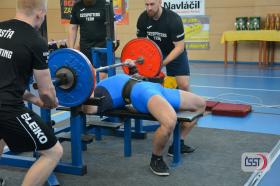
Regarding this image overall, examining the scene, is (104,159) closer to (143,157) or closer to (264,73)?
(143,157)

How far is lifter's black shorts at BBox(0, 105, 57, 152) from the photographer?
6.73ft

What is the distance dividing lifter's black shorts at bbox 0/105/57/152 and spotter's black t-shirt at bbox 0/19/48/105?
6 cm

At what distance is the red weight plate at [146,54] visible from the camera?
3.79 m

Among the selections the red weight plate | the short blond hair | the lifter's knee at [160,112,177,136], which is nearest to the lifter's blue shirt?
the lifter's knee at [160,112,177,136]

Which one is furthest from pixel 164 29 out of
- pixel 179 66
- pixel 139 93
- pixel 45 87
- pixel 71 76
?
pixel 45 87

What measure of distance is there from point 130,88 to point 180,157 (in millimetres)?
736

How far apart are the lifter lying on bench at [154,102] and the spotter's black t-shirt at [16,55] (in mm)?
951

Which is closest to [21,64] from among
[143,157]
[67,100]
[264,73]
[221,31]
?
[67,100]

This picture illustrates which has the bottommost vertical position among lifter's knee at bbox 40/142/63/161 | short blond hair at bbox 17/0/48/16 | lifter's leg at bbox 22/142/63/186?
lifter's leg at bbox 22/142/63/186

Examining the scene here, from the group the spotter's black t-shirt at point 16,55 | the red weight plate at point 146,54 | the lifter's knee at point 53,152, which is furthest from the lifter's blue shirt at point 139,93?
the spotter's black t-shirt at point 16,55

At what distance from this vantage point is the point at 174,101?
308 centimetres

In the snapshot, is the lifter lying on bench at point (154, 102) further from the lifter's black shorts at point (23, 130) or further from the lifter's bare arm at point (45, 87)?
the lifter's black shorts at point (23, 130)

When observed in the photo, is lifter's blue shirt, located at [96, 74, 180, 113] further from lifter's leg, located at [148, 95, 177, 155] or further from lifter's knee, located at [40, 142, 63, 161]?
lifter's knee, located at [40, 142, 63, 161]

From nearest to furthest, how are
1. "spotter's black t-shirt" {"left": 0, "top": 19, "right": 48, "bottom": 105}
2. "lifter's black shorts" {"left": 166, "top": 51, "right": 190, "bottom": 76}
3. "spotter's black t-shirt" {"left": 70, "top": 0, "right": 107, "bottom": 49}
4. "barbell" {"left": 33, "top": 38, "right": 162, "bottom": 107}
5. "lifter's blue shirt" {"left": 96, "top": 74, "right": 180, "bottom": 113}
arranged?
1. "spotter's black t-shirt" {"left": 0, "top": 19, "right": 48, "bottom": 105}
2. "barbell" {"left": 33, "top": 38, "right": 162, "bottom": 107}
3. "lifter's blue shirt" {"left": 96, "top": 74, "right": 180, "bottom": 113}
4. "lifter's black shorts" {"left": 166, "top": 51, "right": 190, "bottom": 76}
5. "spotter's black t-shirt" {"left": 70, "top": 0, "right": 107, "bottom": 49}
